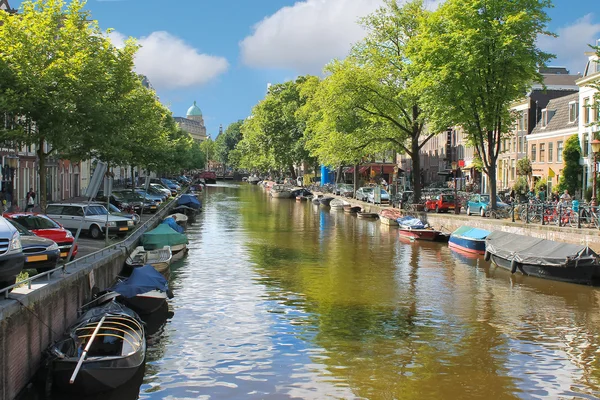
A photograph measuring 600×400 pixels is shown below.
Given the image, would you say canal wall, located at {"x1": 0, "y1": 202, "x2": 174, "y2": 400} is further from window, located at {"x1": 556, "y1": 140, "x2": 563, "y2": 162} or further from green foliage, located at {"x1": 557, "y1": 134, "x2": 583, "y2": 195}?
window, located at {"x1": 556, "y1": 140, "x2": 563, "y2": 162}

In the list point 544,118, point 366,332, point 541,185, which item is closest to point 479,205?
point 541,185

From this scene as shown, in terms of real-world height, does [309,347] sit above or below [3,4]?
below

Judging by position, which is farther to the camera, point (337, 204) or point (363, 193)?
point (363, 193)

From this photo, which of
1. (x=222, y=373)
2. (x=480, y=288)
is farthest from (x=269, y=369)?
(x=480, y=288)

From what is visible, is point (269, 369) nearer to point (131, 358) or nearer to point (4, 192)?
point (131, 358)

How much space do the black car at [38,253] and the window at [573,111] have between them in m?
41.6

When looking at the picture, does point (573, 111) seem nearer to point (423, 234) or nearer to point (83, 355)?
point (423, 234)

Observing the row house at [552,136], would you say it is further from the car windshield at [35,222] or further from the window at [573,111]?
the car windshield at [35,222]

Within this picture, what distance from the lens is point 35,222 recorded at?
23.0 meters

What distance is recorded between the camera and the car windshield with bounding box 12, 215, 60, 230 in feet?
74.7

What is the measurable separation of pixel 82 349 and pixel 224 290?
10579 mm

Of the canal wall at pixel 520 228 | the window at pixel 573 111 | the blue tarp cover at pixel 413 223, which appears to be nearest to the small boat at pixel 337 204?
the canal wall at pixel 520 228

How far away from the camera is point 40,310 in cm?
1387

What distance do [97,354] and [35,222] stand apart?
1092 centimetres
